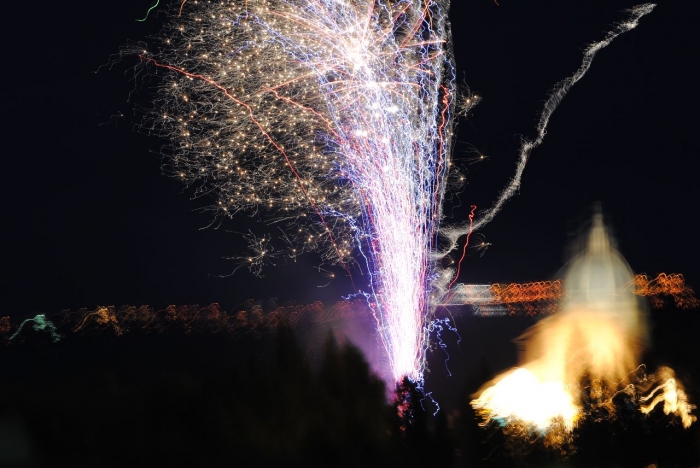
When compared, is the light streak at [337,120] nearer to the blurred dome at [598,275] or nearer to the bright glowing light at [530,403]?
the bright glowing light at [530,403]

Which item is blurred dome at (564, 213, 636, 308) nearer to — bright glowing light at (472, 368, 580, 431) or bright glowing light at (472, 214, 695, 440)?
bright glowing light at (472, 214, 695, 440)

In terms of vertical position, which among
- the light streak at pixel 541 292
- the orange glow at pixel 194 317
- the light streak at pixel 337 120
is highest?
the light streak at pixel 337 120

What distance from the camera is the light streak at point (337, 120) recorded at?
291 inches

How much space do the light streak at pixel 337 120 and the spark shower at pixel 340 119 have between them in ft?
0.05

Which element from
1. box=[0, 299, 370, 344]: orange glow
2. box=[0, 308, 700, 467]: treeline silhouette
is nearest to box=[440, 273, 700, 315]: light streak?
box=[0, 299, 370, 344]: orange glow

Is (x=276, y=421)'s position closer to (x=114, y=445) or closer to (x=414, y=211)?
(x=114, y=445)

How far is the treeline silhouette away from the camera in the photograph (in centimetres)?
706

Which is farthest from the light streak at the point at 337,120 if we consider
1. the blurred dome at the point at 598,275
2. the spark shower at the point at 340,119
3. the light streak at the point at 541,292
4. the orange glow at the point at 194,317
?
the blurred dome at the point at 598,275

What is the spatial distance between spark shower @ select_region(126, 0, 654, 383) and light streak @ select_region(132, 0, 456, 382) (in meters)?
0.02

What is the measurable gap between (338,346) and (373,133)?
3.21 metres

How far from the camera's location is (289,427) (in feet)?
24.7

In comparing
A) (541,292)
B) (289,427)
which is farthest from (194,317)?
(541,292)

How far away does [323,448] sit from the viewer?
23.5ft

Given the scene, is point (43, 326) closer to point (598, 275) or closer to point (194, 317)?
point (194, 317)
